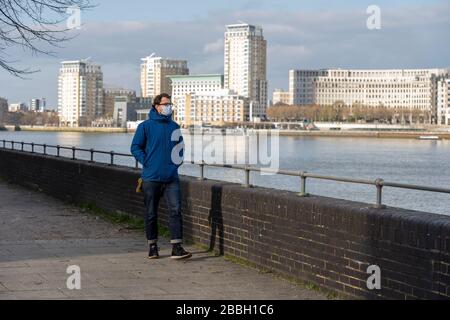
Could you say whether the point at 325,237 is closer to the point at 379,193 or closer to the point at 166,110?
the point at 379,193

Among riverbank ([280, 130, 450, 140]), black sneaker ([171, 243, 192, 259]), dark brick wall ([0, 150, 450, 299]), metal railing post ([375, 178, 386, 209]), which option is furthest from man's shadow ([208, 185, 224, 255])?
riverbank ([280, 130, 450, 140])

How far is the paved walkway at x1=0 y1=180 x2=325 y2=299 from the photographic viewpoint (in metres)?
7.56

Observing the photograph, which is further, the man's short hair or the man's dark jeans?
the man's dark jeans

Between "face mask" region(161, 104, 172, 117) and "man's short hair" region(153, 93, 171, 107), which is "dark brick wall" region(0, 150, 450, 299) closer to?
"face mask" region(161, 104, 172, 117)

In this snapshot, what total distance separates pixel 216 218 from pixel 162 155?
1.30m

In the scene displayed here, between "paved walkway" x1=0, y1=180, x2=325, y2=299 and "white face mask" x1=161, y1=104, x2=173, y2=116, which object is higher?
"white face mask" x1=161, y1=104, x2=173, y2=116

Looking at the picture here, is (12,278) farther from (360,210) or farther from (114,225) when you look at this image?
(114,225)

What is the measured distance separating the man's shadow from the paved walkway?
197mm

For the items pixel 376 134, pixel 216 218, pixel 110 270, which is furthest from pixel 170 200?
pixel 376 134

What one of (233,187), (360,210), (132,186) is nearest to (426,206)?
(132,186)

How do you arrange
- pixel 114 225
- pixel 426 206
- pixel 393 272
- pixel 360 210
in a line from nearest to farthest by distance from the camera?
pixel 393 272
pixel 360 210
pixel 114 225
pixel 426 206

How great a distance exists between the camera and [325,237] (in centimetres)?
780

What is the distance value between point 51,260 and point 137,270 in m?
1.26
